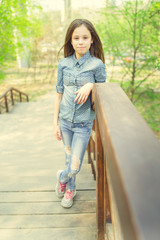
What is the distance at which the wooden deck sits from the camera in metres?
2.03

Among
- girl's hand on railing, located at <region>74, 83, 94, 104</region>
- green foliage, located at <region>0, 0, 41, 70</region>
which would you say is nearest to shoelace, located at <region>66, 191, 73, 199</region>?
girl's hand on railing, located at <region>74, 83, 94, 104</region>

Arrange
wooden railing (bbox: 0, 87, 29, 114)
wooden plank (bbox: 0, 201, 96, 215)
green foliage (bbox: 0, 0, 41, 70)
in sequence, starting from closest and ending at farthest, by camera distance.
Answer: wooden plank (bbox: 0, 201, 96, 215), green foliage (bbox: 0, 0, 41, 70), wooden railing (bbox: 0, 87, 29, 114)

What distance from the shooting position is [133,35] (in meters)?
6.39

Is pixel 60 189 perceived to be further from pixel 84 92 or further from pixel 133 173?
pixel 133 173

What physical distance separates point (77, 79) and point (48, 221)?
3.82 ft

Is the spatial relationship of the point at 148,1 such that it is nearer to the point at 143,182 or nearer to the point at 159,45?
the point at 159,45

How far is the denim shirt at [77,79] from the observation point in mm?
2020

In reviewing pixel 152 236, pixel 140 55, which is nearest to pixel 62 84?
pixel 152 236

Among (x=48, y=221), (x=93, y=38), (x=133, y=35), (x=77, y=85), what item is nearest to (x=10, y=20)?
(x=133, y=35)

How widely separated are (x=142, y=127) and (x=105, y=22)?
6713mm

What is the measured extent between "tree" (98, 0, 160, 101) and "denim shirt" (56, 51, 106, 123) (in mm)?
4135

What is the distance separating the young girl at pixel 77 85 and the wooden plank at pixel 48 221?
346mm

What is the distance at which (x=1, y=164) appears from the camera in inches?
142

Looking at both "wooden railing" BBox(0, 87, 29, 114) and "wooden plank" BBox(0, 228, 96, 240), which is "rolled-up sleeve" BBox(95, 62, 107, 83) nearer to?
"wooden plank" BBox(0, 228, 96, 240)
